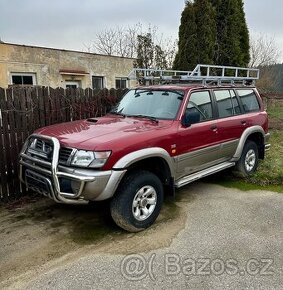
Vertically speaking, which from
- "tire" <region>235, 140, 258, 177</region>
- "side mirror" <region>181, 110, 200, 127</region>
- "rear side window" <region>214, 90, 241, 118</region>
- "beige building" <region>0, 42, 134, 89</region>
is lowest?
"tire" <region>235, 140, 258, 177</region>

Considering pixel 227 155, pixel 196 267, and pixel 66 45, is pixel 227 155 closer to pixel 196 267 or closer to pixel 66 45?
pixel 196 267

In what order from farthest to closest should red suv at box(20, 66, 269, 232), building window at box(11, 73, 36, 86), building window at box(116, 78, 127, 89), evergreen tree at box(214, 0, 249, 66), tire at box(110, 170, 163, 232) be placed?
→ 1. building window at box(116, 78, 127, 89)
2. evergreen tree at box(214, 0, 249, 66)
3. building window at box(11, 73, 36, 86)
4. tire at box(110, 170, 163, 232)
5. red suv at box(20, 66, 269, 232)

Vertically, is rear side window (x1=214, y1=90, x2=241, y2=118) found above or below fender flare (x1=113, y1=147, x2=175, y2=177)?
above

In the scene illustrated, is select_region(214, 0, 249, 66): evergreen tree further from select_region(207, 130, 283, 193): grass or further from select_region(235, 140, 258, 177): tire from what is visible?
select_region(235, 140, 258, 177): tire

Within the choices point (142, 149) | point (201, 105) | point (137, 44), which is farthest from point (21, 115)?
point (137, 44)

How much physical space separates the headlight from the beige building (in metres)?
10.1

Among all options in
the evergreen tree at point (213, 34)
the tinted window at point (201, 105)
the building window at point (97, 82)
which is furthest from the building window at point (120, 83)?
the tinted window at point (201, 105)

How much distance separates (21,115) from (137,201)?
8.16 feet

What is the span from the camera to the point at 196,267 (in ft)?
10.6

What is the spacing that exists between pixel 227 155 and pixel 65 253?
3.29 meters

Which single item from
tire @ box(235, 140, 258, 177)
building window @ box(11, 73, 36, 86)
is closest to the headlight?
tire @ box(235, 140, 258, 177)

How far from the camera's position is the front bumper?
3443mm

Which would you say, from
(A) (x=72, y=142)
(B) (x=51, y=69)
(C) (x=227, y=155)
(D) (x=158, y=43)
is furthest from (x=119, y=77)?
(A) (x=72, y=142)

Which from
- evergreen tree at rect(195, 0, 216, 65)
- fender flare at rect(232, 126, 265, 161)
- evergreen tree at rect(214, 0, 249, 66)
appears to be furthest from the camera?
evergreen tree at rect(214, 0, 249, 66)
